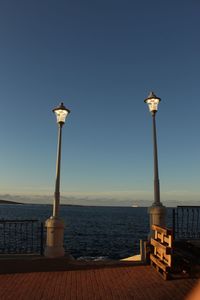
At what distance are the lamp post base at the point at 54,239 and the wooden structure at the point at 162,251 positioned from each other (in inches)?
108

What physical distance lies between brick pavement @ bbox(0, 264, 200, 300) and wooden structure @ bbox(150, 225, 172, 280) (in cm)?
21

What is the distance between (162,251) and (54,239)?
3380mm

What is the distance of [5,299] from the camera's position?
6656 millimetres

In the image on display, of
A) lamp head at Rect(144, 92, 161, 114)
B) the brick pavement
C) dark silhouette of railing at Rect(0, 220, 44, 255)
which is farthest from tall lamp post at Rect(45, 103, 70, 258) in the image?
lamp head at Rect(144, 92, 161, 114)

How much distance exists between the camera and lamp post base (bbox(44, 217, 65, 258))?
9.75 m

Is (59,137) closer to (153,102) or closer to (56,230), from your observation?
(56,230)

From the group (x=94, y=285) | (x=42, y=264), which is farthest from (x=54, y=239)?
(x=94, y=285)

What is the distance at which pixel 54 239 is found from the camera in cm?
989

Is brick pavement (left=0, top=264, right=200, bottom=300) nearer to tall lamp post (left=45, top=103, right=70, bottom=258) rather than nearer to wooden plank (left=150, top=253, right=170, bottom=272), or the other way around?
wooden plank (left=150, top=253, right=170, bottom=272)

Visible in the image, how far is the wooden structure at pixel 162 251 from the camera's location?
7816 millimetres

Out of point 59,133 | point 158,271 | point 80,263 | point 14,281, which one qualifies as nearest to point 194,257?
point 158,271

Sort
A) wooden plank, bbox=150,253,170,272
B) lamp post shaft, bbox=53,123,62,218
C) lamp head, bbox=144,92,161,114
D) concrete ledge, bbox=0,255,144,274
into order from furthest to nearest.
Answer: lamp head, bbox=144,92,161,114, lamp post shaft, bbox=53,123,62,218, concrete ledge, bbox=0,255,144,274, wooden plank, bbox=150,253,170,272

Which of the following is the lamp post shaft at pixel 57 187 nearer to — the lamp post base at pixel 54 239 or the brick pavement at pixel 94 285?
the lamp post base at pixel 54 239

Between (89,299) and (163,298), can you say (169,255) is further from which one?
(89,299)
